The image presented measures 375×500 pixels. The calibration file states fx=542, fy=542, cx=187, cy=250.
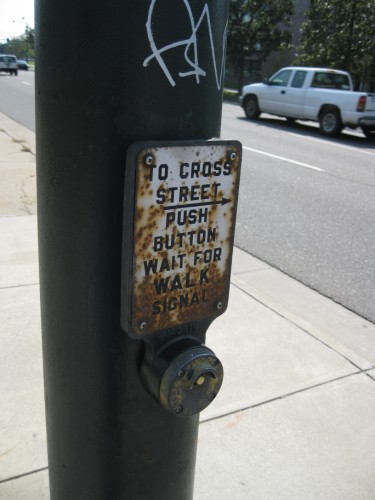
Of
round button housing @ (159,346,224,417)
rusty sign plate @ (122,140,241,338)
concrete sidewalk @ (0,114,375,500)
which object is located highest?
rusty sign plate @ (122,140,241,338)

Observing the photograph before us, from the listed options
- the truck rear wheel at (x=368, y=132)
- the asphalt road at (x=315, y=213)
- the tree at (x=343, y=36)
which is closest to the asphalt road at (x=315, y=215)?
the asphalt road at (x=315, y=213)

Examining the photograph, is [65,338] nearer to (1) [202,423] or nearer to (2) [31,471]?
(2) [31,471]

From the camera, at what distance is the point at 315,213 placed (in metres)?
7.18

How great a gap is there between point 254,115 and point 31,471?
1673 cm

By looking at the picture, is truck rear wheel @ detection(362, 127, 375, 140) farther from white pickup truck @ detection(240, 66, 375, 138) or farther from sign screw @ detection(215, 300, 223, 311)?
sign screw @ detection(215, 300, 223, 311)

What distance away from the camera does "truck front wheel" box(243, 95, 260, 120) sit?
17.7m

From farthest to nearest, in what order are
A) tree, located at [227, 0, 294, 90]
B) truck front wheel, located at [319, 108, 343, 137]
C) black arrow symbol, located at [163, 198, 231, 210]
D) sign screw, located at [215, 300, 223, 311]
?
1. tree, located at [227, 0, 294, 90]
2. truck front wheel, located at [319, 108, 343, 137]
3. sign screw, located at [215, 300, 223, 311]
4. black arrow symbol, located at [163, 198, 231, 210]

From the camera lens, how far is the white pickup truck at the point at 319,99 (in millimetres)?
14086

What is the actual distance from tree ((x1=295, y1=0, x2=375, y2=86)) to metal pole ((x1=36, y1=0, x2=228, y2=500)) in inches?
969

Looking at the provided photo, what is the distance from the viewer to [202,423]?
279 cm

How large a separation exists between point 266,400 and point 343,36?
78.3ft

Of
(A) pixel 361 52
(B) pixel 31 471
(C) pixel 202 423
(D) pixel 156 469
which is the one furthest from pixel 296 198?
(A) pixel 361 52

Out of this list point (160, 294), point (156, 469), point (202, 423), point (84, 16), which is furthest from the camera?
point (202, 423)

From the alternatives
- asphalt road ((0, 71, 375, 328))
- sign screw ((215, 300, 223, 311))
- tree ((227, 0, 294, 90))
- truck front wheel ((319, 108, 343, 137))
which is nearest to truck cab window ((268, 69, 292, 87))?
truck front wheel ((319, 108, 343, 137))
